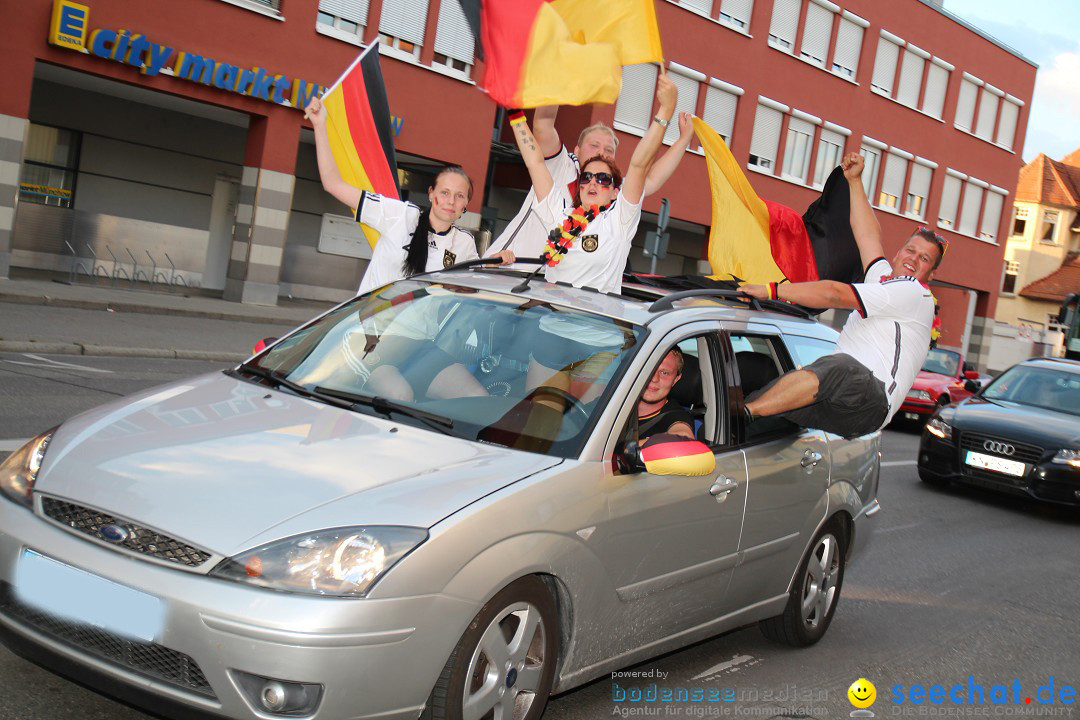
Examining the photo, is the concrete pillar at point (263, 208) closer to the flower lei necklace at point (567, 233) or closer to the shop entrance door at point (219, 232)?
the shop entrance door at point (219, 232)

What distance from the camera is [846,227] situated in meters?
7.27

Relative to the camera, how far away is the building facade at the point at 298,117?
2034 cm

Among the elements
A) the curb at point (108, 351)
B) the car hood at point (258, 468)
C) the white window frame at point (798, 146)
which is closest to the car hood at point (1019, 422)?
the curb at point (108, 351)

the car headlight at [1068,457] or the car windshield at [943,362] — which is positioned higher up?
the car windshield at [943,362]

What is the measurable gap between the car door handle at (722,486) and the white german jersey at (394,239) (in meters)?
2.48

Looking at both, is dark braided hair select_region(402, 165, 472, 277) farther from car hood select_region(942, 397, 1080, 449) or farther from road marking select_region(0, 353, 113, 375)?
car hood select_region(942, 397, 1080, 449)

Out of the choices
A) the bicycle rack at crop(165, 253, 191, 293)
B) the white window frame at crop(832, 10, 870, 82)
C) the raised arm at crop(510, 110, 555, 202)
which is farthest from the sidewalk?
the white window frame at crop(832, 10, 870, 82)

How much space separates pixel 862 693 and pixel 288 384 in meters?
3.02

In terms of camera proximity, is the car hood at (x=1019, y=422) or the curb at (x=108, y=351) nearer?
the car hood at (x=1019, y=422)

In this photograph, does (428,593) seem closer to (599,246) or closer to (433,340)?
(433,340)

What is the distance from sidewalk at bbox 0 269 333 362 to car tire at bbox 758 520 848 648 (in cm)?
966

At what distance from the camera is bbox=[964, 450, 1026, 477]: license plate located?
11.8 metres

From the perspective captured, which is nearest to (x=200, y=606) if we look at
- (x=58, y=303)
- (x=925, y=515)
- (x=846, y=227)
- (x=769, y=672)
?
(x=769, y=672)

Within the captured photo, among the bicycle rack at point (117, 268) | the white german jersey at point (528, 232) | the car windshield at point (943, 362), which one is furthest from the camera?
the bicycle rack at point (117, 268)
